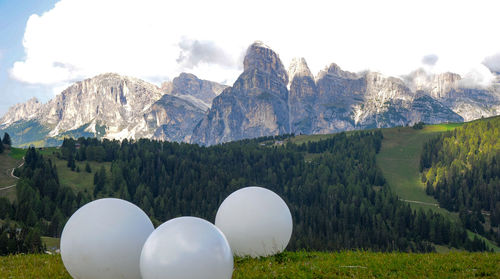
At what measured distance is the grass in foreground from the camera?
17.8m

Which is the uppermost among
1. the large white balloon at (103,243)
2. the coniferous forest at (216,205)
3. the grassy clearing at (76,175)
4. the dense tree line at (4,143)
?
the dense tree line at (4,143)

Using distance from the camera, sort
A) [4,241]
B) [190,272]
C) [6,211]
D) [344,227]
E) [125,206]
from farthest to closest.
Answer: [344,227] < [6,211] < [4,241] < [125,206] < [190,272]

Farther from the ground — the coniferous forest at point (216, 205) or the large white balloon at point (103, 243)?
the large white balloon at point (103, 243)

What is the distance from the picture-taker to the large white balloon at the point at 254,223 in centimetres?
2405

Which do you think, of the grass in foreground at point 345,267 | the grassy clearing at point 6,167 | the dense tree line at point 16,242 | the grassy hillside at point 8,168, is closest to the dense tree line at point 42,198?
the grassy hillside at point 8,168

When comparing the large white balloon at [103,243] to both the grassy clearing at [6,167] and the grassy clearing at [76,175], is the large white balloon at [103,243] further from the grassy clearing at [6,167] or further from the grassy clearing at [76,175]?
the grassy clearing at [76,175]

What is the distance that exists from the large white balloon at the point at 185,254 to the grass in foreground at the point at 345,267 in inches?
136

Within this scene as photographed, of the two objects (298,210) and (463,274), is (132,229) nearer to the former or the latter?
(463,274)

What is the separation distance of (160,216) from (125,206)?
15180 centimetres

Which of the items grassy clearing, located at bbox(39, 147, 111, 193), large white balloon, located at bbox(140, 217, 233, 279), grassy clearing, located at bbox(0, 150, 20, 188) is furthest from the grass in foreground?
grassy clearing, located at bbox(39, 147, 111, 193)

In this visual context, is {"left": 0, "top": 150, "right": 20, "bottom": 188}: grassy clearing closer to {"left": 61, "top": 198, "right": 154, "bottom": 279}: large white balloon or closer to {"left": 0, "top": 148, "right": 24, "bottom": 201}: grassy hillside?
{"left": 0, "top": 148, "right": 24, "bottom": 201}: grassy hillside

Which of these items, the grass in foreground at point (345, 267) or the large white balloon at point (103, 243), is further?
the grass in foreground at point (345, 267)

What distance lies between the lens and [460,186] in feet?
627

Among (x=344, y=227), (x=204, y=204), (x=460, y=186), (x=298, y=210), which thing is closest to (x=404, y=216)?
(x=344, y=227)
